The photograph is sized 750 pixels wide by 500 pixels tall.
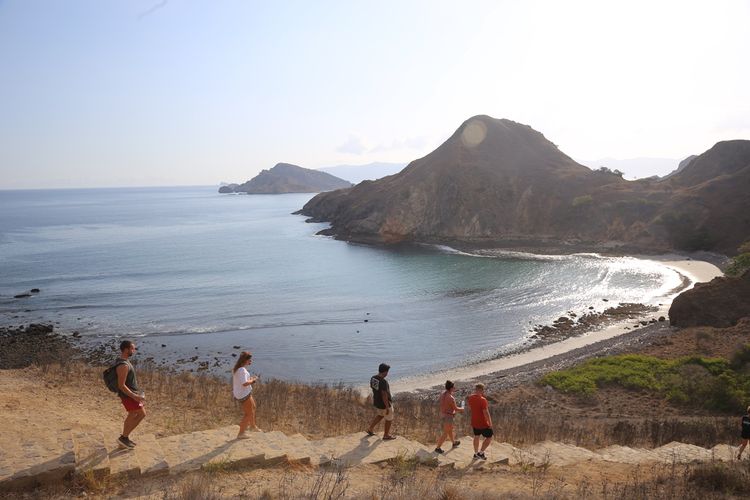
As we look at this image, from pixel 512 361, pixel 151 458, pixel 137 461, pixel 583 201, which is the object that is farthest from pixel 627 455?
pixel 583 201

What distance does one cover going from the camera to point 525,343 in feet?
104

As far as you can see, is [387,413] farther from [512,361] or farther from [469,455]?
[512,361]

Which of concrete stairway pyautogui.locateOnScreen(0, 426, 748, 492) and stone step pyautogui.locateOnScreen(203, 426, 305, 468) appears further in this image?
stone step pyautogui.locateOnScreen(203, 426, 305, 468)

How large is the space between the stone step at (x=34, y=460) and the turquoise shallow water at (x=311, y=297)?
18878 mm

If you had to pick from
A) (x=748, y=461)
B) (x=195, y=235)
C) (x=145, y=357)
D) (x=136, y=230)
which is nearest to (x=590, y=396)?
(x=748, y=461)

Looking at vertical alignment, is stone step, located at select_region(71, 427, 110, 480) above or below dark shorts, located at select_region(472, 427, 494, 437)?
above

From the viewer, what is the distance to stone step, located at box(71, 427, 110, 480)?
702cm

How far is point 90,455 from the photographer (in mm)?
7309

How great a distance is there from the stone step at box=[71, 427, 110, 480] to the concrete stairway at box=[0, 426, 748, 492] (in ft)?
0.04

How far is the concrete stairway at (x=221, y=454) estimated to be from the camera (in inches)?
276

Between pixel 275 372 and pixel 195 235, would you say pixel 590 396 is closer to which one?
pixel 275 372

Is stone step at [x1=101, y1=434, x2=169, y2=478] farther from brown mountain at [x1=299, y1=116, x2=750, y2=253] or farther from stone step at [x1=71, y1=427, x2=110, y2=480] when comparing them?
brown mountain at [x1=299, y1=116, x2=750, y2=253]

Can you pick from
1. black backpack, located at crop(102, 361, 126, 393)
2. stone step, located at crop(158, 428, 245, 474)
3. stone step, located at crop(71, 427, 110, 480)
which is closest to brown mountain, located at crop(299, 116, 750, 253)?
stone step, located at crop(158, 428, 245, 474)

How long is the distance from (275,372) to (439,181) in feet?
222
